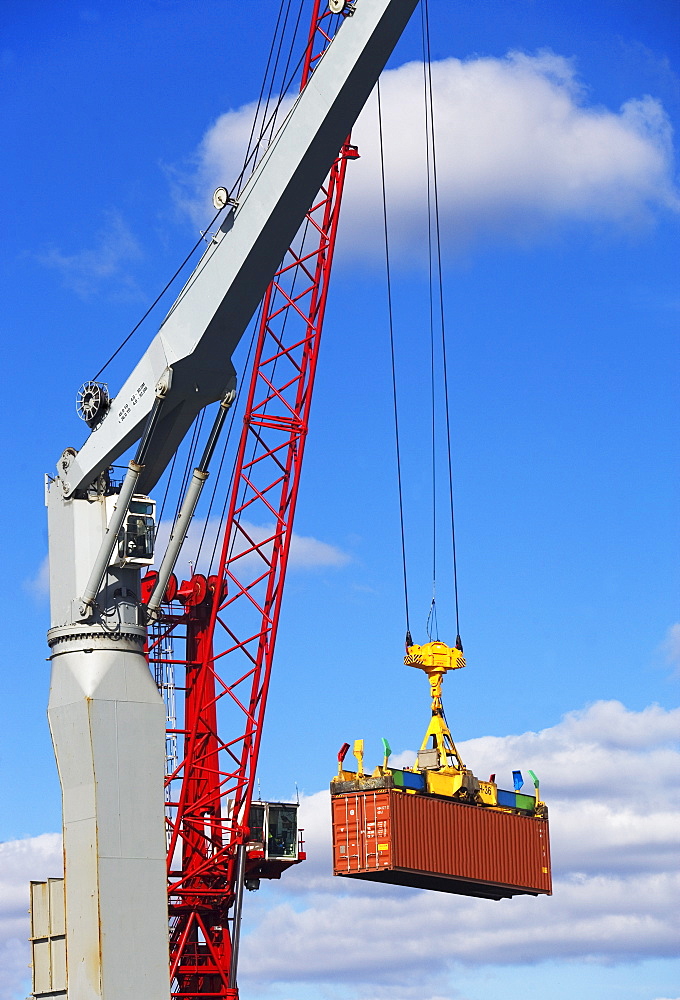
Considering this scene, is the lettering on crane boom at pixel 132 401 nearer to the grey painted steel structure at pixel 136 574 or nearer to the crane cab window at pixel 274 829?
the grey painted steel structure at pixel 136 574

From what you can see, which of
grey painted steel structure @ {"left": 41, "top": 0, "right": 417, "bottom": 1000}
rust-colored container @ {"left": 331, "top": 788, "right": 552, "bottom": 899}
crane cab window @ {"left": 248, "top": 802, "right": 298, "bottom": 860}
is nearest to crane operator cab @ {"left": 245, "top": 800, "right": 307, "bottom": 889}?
crane cab window @ {"left": 248, "top": 802, "right": 298, "bottom": 860}

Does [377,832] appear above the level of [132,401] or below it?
below

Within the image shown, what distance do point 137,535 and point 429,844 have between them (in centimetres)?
2316

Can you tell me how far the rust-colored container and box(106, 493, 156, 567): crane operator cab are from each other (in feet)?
67.7

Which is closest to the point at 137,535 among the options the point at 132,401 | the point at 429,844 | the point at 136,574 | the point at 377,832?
the point at 136,574

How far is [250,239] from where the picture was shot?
3856 centimetres

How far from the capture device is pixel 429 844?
58.2 meters

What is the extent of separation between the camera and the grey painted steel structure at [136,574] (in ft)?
120

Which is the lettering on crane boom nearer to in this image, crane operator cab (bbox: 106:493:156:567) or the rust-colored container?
crane operator cab (bbox: 106:493:156:567)

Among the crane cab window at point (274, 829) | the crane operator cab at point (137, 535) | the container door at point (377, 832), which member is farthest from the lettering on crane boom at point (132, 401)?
the crane cab window at point (274, 829)

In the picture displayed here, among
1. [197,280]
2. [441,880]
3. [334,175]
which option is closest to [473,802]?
[441,880]

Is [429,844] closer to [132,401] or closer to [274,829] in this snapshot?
[274,829]

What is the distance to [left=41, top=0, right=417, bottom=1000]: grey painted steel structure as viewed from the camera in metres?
36.5

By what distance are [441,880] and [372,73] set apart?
100 feet
